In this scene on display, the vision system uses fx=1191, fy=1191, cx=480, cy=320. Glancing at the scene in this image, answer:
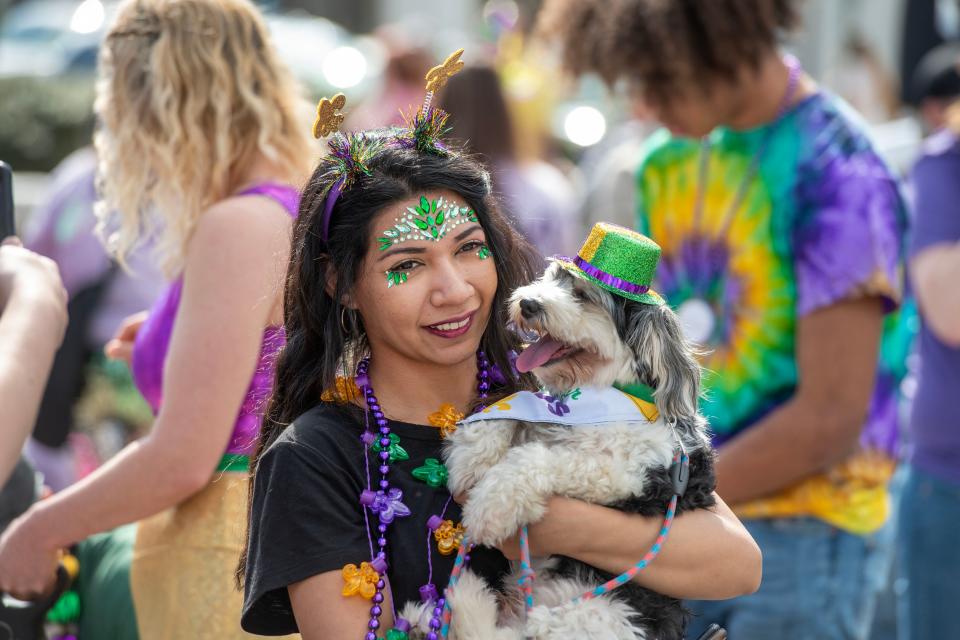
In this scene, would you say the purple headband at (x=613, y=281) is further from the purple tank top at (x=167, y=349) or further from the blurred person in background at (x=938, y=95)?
the blurred person in background at (x=938, y=95)

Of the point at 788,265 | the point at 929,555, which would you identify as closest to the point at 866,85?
the point at 929,555

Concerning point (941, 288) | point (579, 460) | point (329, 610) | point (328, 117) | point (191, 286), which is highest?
point (328, 117)

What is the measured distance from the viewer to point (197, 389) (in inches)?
114

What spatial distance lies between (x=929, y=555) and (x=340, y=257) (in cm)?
244

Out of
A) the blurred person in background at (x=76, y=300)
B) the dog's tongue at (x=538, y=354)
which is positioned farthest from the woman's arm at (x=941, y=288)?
the blurred person in background at (x=76, y=300)

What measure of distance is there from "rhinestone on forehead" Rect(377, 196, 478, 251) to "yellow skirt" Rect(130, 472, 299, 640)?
0.91m

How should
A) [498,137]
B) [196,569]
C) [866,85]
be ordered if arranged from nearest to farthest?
[196,569], [498,137], [866,85]

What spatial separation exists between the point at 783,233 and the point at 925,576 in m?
1.29

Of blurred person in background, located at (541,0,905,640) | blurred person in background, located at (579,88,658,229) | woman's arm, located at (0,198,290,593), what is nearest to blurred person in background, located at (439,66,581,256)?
blurred person in background, located at (579,88,658,229)

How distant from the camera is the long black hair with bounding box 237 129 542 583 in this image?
2.48 m

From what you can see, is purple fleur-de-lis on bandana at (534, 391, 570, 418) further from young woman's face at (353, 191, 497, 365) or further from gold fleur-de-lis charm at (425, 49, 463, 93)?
gold fleur-de-lis charm at (425, 49, 463, 93)

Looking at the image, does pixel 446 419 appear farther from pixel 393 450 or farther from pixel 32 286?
pixel 32 286

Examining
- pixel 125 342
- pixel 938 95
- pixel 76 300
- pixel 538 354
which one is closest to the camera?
pixel 538 354

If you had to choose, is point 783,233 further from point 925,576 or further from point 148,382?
point 148,382
